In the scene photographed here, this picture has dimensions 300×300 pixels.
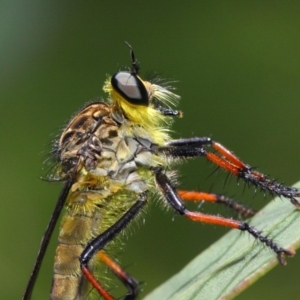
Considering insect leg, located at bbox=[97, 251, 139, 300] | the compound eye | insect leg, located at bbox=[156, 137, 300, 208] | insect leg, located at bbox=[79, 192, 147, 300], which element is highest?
the compound eye

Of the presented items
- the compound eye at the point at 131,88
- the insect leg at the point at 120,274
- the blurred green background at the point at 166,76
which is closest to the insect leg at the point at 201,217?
the compound eye at the point at 131,88

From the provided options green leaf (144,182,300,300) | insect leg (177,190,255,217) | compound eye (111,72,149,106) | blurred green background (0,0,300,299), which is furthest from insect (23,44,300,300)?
blurred green background (0,0,300,299)

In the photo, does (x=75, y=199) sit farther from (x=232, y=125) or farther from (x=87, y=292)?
(x=232, y=125)

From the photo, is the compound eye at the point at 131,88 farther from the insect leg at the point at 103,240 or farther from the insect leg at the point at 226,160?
the insect leg at the point at 103,240

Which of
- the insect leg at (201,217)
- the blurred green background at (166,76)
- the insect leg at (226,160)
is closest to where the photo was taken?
the insect leg at (201,217)

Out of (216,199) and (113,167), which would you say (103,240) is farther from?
(216,199)

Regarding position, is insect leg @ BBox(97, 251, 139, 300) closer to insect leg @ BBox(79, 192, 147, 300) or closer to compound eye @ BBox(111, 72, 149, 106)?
insect leg @ BBox(79, 192, 147, 300)

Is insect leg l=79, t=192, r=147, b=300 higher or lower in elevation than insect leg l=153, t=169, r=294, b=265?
lower
